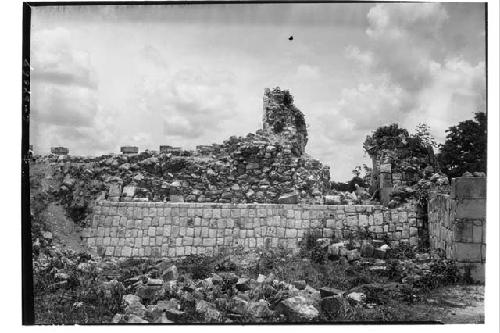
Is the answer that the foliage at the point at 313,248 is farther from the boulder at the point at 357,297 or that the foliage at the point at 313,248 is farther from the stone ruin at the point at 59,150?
the stone ruin at the point at 59,150

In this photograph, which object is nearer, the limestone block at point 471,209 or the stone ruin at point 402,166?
the limestone block at point 471,209

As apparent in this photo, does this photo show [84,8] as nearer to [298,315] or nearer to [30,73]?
[30,73]

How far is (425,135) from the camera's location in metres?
10.3

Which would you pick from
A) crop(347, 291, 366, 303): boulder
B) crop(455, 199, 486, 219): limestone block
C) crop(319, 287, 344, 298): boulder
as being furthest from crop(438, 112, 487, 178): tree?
crop(319, 287, 344, 298): boulder

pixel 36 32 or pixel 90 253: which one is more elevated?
pixel 36 32

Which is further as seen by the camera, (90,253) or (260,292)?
(90,253)

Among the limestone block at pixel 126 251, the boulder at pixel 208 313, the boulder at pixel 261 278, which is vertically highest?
the limestone block at pixel 126 251

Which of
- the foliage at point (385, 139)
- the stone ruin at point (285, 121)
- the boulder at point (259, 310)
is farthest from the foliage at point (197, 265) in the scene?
the foliage at point (385, 139)

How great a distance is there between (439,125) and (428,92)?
25.2 inches

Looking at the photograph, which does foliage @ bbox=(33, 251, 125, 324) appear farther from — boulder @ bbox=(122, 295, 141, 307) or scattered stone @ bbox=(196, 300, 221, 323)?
scattered stone @ bbox=(196, 300, 221, 323)

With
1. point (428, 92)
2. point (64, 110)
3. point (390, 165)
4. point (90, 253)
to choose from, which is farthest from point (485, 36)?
point (90, 253)

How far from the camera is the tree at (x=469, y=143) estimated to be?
888 cm

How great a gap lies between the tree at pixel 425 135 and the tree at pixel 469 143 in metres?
0.21

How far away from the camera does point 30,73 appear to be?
8930 mm
